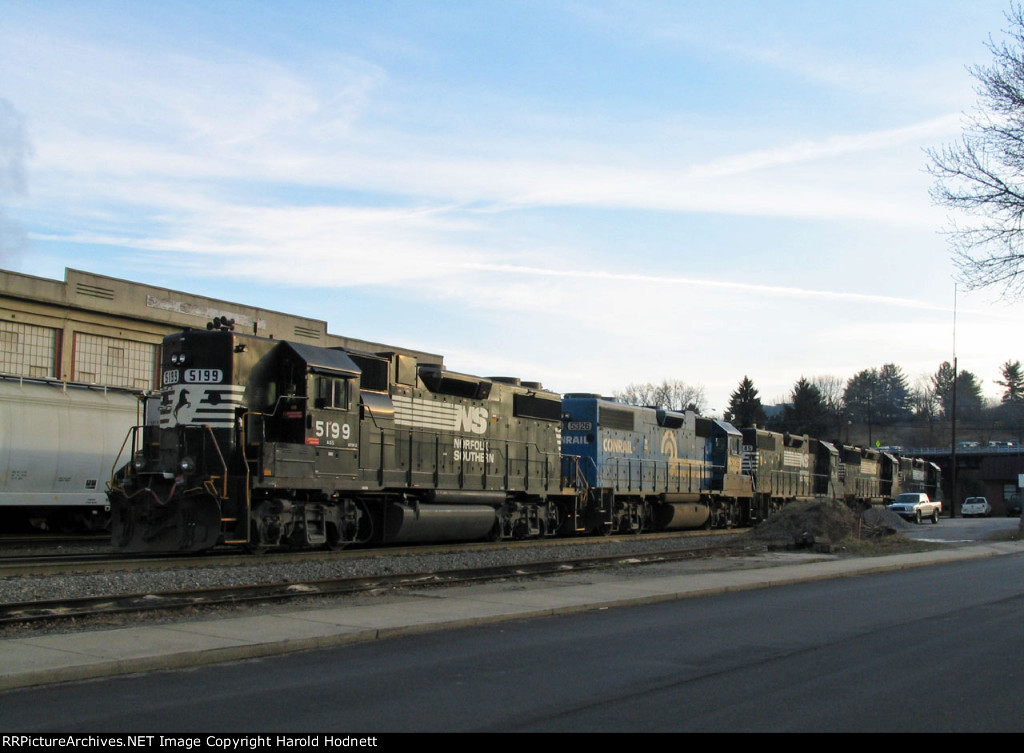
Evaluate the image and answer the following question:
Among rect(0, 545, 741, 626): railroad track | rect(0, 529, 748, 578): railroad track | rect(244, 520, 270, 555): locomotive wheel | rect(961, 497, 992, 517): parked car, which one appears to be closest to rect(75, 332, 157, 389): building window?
rect(0, 529, 748, 578): railroad track

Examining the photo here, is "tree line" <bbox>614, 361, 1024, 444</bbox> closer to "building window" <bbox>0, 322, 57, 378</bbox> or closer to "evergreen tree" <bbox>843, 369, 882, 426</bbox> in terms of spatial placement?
"evergreen tree" <bbox>843, 369, 882, 426</bbox>

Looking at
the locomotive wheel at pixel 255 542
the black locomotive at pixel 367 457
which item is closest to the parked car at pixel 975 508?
the black locomotive at pixel 367 457

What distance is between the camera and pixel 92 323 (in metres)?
34.6

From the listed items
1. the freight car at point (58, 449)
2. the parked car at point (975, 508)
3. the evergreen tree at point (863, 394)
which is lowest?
the parked car at point (975, 508)

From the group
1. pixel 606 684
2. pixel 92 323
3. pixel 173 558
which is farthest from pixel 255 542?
pixel 92 323

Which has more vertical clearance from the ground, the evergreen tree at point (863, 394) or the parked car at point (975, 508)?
the evergreen tree at point (863, 394)

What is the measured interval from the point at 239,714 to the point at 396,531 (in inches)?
523

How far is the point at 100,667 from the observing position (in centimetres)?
806

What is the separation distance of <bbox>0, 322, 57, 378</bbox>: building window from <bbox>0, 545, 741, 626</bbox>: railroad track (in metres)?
22.0

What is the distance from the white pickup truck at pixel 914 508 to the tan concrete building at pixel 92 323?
89.3ft

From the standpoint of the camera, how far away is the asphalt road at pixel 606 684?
655cm

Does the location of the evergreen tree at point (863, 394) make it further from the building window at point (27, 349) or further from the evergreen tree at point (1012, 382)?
the building window at point (27, 349)

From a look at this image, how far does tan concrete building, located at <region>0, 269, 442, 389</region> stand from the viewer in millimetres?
32094

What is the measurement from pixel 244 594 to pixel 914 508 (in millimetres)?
40734
